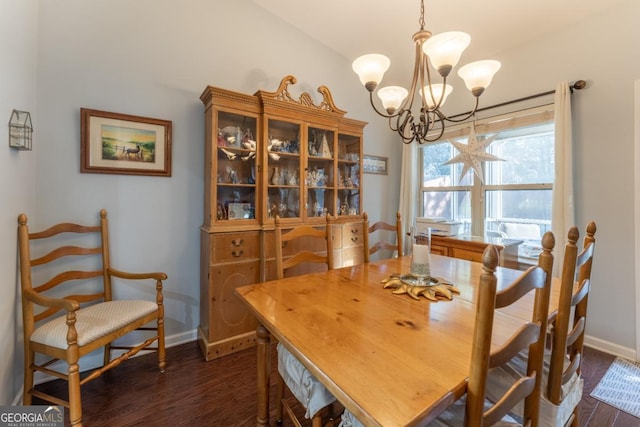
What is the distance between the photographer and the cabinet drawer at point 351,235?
9.19 ft

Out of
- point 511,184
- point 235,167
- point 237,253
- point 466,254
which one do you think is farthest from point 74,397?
point 511,184

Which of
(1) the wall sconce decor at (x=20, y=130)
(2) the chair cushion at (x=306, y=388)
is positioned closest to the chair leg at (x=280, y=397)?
(2) the chair cushion at (x=306, y=388)

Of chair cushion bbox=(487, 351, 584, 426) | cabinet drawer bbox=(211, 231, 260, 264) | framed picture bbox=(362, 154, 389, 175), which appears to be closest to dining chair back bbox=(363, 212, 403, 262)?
cabinet drawer bbox=(211, 231, 260, 264)

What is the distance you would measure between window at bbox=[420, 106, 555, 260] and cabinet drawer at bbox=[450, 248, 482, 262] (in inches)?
20.0

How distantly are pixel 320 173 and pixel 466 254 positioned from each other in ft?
5.35

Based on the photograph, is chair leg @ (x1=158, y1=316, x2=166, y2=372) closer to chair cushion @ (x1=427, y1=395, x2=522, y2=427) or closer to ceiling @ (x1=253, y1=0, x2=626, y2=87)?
chair cushion @ (x1=427, y1=395, x2=522, y2=427)

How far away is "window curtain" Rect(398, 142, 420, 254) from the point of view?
11.5 ft

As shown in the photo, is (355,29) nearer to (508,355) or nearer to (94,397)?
(508,355)

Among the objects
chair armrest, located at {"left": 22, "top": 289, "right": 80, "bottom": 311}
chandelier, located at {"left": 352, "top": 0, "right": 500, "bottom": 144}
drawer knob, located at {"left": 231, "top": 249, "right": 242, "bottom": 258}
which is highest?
chandelier, located at {"left": 352, "top": 0, "right": 500, "bottom": 144}

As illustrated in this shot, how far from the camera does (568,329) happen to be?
40.1 inches

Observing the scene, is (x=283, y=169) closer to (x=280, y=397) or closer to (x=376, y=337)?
(x=280, y=397)

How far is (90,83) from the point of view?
193 centimetres

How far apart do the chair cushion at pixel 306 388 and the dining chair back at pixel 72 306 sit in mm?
1057

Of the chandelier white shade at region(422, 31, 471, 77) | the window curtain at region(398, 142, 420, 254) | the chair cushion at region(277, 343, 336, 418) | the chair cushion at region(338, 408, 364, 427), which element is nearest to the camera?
the chair cushion at region(338, 408, 364, 427)
